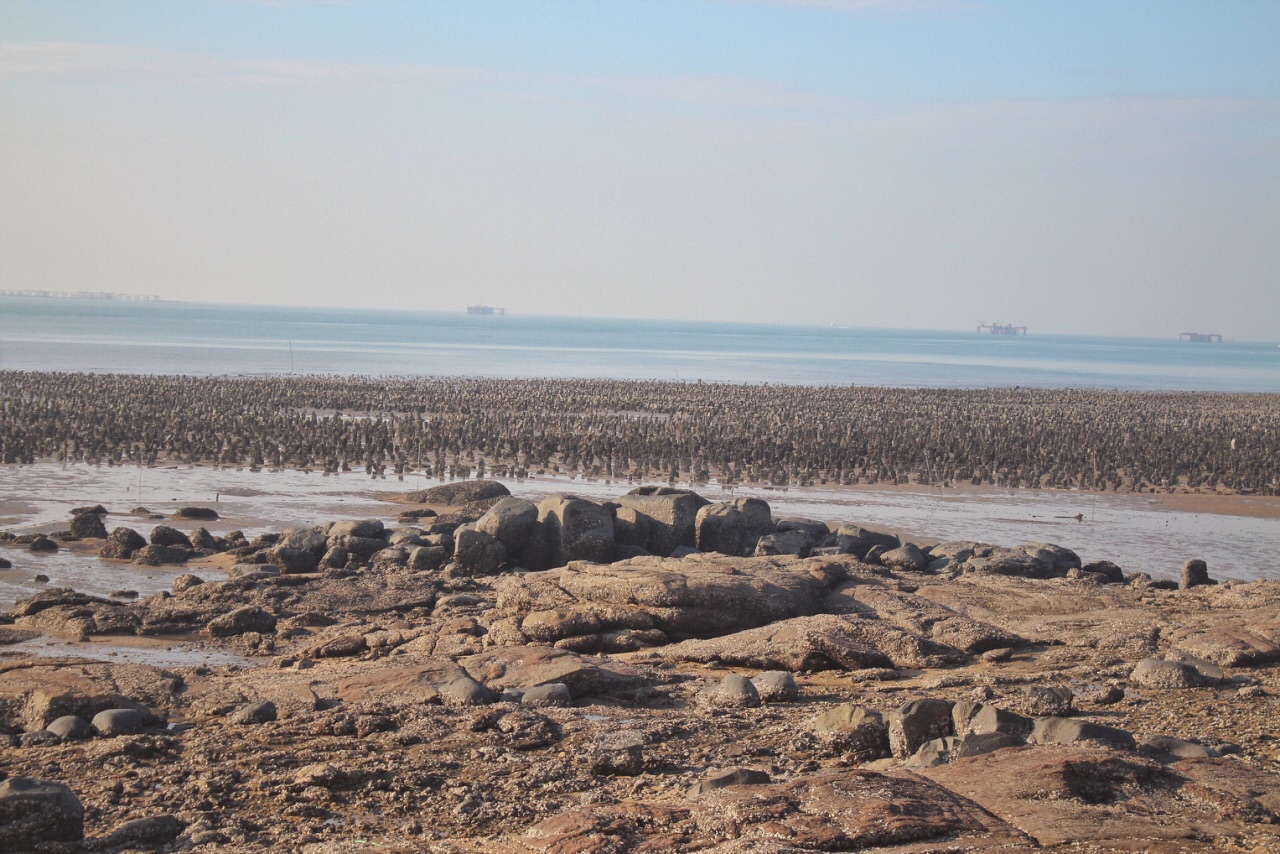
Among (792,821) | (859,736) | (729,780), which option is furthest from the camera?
(859,736)

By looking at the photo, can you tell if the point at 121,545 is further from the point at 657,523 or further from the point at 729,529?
the point at 729,529

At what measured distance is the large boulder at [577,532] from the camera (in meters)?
16.8

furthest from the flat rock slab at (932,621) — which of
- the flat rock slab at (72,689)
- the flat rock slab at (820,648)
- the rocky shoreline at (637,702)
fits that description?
the flat rock slab at (72,689)

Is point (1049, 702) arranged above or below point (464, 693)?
above

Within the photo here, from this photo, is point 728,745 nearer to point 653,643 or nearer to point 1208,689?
point 653,643

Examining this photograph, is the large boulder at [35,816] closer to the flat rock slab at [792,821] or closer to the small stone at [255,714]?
the small stone at [255,714]

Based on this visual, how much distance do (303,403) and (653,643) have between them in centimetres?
3380

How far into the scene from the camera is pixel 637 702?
1030cm

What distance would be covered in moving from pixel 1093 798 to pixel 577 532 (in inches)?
418

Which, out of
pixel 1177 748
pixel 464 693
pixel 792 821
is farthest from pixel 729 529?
pixel 792 821

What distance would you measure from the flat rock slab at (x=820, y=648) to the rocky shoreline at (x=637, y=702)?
0.03 meters

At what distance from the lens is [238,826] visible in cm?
736

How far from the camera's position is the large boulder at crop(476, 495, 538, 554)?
→ 17078 millimetres

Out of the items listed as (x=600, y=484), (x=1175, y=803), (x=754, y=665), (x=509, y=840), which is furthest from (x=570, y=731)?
(x=600, y=484)
